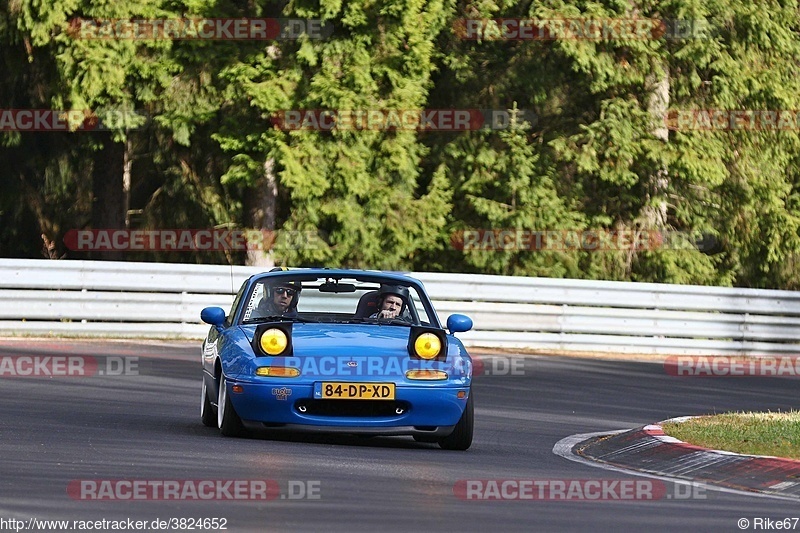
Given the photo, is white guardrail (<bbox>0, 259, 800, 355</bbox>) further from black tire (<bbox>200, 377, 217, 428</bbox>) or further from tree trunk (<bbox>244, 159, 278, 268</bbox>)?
black tire (<bbox>200, 377, 217, 428</bbox>)

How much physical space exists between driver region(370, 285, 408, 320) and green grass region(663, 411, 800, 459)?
82.1 inches

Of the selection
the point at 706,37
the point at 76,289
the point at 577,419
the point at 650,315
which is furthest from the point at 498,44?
the point at 577,419

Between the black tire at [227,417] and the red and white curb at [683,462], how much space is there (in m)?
2.18

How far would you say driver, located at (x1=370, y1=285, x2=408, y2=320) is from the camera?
12789 mm

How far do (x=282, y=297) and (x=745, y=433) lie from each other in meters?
3.44

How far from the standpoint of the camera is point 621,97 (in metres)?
32.8

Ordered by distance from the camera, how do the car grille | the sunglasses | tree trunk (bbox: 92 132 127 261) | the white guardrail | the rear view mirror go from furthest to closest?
tree trunk (bbox: 92 132 127 261) < the white guardrail < the rear view mirror < the sunglasses < the car grille

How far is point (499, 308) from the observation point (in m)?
24.9

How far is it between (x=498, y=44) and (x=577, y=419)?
19414 millimetres

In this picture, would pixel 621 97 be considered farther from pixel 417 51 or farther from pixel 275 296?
pixel 275 296

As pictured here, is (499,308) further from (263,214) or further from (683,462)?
(683,462)

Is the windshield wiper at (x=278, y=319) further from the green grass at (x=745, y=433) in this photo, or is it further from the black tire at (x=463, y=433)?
the green grass at (x=745, y=433)

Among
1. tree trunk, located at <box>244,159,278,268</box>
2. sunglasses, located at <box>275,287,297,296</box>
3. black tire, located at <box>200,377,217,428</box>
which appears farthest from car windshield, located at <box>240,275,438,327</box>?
tree trunk, located at <box>244,159,278,268</box>

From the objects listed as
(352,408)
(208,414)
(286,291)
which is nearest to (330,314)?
(286,291)
